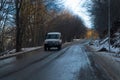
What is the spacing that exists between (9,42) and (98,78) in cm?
5535

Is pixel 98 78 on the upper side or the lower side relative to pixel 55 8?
lower

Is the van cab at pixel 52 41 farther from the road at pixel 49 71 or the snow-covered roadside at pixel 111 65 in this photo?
the road at pixel 49 71

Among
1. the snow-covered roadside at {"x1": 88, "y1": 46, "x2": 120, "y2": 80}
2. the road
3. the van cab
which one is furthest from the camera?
the van cab

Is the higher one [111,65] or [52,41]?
[52,41]

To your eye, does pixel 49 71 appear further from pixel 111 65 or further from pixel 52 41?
pixel 52 41

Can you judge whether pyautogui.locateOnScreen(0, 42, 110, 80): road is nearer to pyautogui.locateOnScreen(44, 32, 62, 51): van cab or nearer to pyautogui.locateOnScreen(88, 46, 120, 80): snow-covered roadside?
pyautogui.locateOnScreen(88, 46, 120, 80): snow-covered roadside

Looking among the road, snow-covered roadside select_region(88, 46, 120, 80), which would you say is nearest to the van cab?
snow-covered roadside select_region(88, 46, 120, 80)

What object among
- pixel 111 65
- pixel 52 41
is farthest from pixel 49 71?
pixel 52 41

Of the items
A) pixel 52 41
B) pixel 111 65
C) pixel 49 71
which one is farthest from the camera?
pixel 52 41

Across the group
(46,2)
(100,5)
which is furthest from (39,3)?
(100,5)

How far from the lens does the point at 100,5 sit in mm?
64000

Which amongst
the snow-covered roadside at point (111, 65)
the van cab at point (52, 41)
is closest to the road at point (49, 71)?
the snow-covered roadside at point (111, 65)

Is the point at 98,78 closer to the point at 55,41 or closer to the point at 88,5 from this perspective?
the point at 55,41

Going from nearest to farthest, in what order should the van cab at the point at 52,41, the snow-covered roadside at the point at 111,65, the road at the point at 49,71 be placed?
the road at the point at 49,71, the snow-covered roadside at the point at 111,65, the van cab at the point at 52,41
